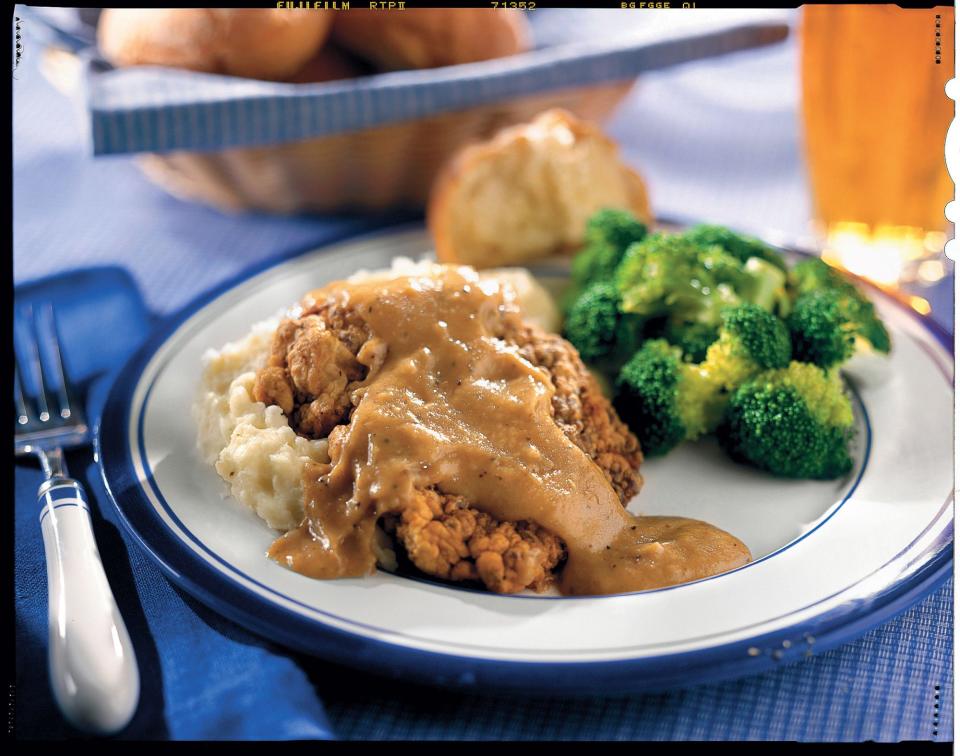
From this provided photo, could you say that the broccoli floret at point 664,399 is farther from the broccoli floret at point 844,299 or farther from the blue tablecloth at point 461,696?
the blue tablecloth at point 461,696

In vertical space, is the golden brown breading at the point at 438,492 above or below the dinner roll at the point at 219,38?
below

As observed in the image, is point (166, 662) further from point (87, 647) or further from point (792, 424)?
point (792, 424)

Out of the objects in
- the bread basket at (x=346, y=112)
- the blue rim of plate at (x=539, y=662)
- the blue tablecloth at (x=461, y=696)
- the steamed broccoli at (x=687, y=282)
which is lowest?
the blue tablecloth at (x=461, y=696)

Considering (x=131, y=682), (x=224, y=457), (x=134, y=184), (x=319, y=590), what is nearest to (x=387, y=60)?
(x=134, y=184)

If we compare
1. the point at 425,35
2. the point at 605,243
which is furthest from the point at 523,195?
the point at 425,35

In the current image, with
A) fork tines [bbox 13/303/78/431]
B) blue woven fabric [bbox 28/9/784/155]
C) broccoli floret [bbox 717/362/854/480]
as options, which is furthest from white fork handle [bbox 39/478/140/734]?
blue woven fabric [bbox 28/9/784/155]

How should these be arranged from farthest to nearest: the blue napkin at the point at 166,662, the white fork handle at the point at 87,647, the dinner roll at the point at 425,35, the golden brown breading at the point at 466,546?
the dinner roll at the point at 425,35
the golden brown breading at the point at 466,546
the blue napkin at the point at 166,662
the white fork handle at the point at 87,647

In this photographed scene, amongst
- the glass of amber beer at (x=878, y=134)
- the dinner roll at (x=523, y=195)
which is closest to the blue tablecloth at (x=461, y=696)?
the dinner roll at (x=523, y=195)

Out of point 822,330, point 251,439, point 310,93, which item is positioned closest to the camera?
point 251,439
